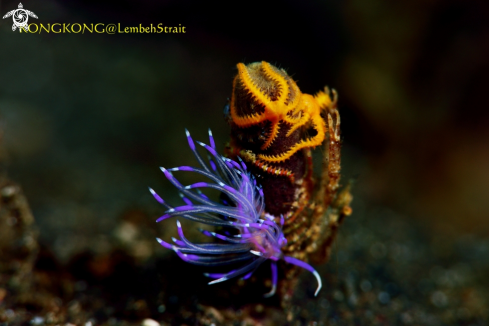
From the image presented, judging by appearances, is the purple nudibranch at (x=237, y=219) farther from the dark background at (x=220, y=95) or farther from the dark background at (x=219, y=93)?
the dark background at (x=219, y=93)

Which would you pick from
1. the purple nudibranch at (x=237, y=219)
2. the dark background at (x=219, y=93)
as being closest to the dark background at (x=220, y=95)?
the dark background at (x=219, y=93)

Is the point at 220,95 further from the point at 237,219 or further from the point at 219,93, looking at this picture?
the point at 237,219

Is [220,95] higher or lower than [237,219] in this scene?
higher

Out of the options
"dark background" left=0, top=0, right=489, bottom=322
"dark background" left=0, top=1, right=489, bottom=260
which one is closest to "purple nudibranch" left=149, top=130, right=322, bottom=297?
"dark background" left=0, top=0, right=489, bottom=322

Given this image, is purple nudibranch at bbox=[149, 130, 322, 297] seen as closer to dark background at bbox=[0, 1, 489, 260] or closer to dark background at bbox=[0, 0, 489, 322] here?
dark background at bbox=[0, 0, 489, 322]

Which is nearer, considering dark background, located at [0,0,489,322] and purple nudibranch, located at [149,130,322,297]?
purple nudibranch, located at [149,130,322,297]

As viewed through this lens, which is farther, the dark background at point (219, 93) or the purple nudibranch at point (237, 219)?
the dark background at point (219, 93)

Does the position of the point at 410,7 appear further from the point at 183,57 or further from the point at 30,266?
the point at 30,266

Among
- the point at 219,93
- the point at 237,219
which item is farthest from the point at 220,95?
the point at 237,219

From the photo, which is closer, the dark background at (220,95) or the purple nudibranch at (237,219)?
the purple nudibranch at (237,219)
